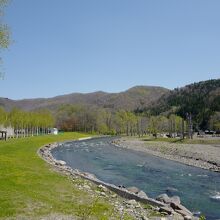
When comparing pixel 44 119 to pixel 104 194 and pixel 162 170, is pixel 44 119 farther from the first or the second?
pixel 104 194

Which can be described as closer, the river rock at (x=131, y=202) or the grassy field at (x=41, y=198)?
the grassy field at (x=41, y=198)

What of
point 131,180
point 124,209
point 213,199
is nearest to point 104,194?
point 124,209

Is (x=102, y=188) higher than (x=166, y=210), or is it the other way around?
(x=102, y=188)

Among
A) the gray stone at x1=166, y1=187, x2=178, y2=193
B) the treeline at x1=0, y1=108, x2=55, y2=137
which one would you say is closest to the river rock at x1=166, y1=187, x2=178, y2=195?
the gray stone at x1=166, y1=187, x2=178, y2=193

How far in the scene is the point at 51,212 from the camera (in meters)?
18.7

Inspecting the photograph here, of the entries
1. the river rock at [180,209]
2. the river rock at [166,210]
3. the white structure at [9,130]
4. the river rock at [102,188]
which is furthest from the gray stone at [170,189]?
the white structure at [9,130]

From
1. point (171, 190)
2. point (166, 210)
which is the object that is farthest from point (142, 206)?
point (171, 190)

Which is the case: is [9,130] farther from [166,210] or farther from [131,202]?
[166,210]

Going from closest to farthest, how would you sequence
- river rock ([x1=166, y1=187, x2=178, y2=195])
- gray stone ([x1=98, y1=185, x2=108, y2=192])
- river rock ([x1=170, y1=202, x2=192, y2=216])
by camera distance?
1. river rock ([x1=170, y1=202, x2=192, y2=216])
2. gray stone ([x1=98, y1=185, x2=108, y2=192])
3. river rock ([x1=166, y1=187, x2=178, y2=195])

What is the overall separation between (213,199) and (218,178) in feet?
42.4

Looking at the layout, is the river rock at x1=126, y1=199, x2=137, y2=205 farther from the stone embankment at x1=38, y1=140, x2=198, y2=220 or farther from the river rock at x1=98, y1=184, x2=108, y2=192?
the river rock at x1=98, y1=184, x2=108, y2=192

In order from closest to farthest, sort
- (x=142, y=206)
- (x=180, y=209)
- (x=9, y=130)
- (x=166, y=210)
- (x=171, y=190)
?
(x=166, y=210) → (x=142, y=206) → (x=180, y=209) → (x=171, y=190) → (x=9, y=130)

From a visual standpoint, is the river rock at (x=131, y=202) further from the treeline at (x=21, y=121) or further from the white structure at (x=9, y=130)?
the white structure at (x=9, y=130)

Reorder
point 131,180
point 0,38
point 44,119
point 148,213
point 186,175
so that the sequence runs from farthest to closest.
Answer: point 44,119
point 186,175
point 131,180
point 0,38
point 148,213
